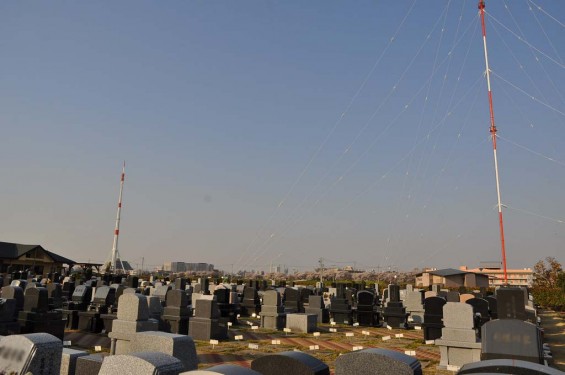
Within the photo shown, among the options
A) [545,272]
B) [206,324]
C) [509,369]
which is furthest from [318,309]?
[545,272]

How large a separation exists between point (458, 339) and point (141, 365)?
9206mm

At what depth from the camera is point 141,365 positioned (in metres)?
4.59

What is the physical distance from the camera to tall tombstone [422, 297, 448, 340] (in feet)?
49.4

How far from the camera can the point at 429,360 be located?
11.8 m

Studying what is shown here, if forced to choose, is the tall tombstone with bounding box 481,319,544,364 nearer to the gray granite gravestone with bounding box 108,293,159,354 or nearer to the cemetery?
the cemetery

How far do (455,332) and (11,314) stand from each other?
487 inches

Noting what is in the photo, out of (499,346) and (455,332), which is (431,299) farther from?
(499,346)

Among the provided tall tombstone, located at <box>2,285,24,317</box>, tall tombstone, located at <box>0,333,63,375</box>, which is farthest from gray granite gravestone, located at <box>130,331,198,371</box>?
tall tombstone, located at <box>2,285,24,317</box>

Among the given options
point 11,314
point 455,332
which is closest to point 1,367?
point 11,314

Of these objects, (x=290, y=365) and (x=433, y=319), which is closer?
(x=290, y=365)

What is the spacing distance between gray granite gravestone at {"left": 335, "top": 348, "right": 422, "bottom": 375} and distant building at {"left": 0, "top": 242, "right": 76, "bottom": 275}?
59.4 m

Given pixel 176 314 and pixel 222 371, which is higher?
pixel 222 371

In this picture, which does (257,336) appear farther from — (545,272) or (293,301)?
(545,272)

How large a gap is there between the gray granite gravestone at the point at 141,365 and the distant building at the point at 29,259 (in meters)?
58.4
